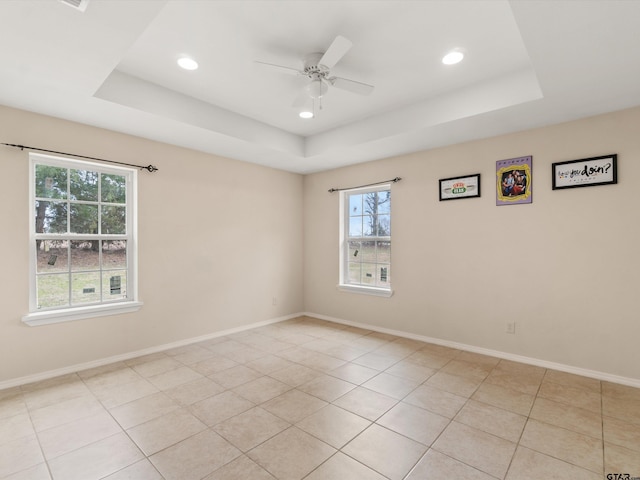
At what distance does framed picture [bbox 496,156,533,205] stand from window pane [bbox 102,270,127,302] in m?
4.26

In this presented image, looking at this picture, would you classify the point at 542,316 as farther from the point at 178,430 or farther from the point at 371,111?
the point at 178,430

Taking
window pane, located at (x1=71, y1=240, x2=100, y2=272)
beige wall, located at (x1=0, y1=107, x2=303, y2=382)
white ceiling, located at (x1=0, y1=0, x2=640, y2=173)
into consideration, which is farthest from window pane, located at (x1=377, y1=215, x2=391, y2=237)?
window pane, located at (x1=71, y1=240, x2=100, y2=272)

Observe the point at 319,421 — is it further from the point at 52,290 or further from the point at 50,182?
the point at 50,182

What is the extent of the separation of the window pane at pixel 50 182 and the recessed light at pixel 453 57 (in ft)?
12.1

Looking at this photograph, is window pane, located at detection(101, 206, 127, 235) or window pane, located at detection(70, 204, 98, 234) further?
window pane, located at detection(101, 206, 127, 235)

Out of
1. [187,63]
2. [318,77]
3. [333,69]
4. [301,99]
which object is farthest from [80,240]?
[333,69]

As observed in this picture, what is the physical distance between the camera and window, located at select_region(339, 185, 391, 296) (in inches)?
179

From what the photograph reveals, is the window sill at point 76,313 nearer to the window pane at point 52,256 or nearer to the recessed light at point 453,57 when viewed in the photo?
the window pane at point 52,256

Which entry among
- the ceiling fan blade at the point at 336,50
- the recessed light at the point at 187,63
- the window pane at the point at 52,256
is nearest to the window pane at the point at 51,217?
the window pane at the point at 52,256

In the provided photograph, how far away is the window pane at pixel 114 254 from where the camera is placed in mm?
3420

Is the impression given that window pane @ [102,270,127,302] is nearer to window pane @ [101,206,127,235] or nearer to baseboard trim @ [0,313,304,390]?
window pane @ [101,206,127,235]

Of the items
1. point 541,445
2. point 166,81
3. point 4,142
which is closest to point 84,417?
point 4,142

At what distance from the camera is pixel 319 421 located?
7.45ft

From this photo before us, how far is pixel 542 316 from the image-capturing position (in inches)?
127
